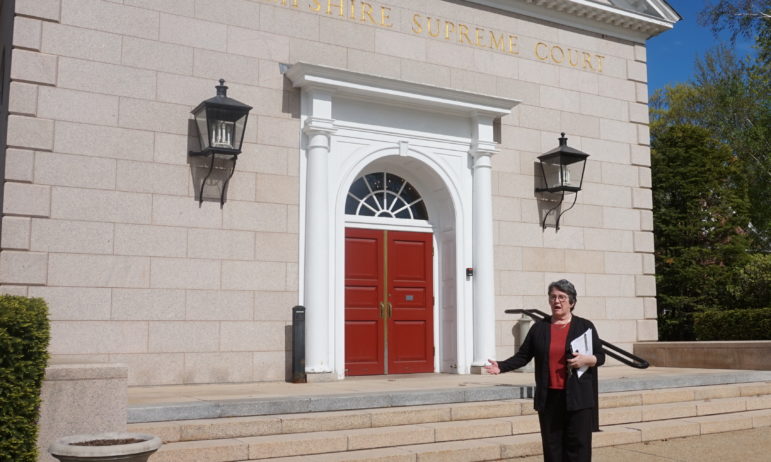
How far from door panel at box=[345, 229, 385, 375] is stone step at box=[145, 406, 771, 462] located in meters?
3.53

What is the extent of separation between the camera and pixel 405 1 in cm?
1164

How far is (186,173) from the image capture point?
32.0 feet

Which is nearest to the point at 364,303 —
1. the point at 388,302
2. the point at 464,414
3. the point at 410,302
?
the point at 388,302

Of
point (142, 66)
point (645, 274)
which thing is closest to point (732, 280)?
point (645, 274)

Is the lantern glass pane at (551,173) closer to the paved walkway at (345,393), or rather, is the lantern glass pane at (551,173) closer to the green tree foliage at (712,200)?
the paved walkway at (345,393)

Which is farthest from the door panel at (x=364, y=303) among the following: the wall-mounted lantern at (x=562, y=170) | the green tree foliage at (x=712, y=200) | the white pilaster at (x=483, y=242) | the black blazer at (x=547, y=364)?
the green tree foliage at (x=712, y=200)

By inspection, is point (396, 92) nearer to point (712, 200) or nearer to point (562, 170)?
point (562, 170)

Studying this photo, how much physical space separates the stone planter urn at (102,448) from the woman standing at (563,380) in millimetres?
2197

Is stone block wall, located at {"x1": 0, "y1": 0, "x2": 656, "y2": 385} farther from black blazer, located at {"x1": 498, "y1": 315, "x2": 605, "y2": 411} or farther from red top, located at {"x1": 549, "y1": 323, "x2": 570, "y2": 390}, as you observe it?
red top, located at {"x1": 549, "y1": 323, "x2": 570, "y2": 390}

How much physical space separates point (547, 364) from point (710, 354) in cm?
838

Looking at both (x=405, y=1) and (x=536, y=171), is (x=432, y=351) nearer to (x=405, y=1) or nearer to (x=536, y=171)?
(x=536, y=171)

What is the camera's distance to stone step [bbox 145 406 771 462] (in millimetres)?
6234

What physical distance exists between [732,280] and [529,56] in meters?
11.4

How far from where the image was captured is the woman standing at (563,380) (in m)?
4.89
